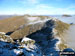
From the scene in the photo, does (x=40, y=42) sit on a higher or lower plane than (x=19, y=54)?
lower

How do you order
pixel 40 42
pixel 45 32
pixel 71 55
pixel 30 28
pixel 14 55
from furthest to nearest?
pixel 30 28 < pixel 45 32 < pixel 40 42 < pixel 14 55 < pixel 71 55

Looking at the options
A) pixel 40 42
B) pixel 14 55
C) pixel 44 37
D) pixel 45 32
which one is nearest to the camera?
pixel 14 55

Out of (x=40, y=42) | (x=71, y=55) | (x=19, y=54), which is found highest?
(x=71, y=55)

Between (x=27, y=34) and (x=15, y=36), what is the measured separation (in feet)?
16.8

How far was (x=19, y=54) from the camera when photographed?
1714 centimetres

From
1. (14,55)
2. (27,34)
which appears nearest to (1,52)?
(14,55)

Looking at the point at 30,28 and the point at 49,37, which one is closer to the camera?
the point at 49,37

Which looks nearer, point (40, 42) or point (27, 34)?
point (40, 42)

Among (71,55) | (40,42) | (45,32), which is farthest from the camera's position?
(45,32)

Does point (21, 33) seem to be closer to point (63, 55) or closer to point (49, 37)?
point (49, 37)

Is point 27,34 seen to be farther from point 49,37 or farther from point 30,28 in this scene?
point 49,37

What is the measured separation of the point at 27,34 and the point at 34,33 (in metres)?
A: 2.98

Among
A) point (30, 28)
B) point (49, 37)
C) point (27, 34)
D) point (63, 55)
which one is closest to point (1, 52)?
point (63, 55)

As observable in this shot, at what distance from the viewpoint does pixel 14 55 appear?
54.5 ft
